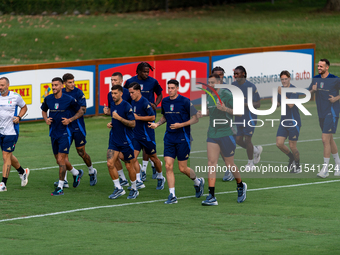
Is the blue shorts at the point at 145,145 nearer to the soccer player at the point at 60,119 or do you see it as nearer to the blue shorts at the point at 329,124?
the soccer player at the point at 60,119

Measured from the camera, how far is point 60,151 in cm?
1294

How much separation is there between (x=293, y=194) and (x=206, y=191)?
185 centimetres

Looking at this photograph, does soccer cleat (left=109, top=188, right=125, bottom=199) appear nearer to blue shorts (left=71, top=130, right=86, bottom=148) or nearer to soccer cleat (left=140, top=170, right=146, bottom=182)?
blue shorts (left=71, top=130, right=86, bottom=148)

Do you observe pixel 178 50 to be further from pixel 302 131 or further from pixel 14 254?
pixel 14 254

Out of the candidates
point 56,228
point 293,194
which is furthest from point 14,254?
point 293,194

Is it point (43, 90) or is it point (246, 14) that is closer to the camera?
point (43, 90)

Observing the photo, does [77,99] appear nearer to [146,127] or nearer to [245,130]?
[146,127]

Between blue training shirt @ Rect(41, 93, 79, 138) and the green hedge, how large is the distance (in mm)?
36365

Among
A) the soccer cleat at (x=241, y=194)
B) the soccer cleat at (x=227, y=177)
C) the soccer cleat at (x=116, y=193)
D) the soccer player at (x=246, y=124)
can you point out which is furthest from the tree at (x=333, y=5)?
the soccer cleat at (x=116, y=193)

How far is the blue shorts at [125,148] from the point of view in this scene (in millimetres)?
12281

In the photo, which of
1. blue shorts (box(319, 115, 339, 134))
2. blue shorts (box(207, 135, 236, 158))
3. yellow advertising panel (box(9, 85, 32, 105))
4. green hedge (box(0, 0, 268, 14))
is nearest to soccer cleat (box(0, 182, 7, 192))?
blue shorts (box(207, 135, 236, 158))

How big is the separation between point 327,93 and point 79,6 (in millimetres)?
37281

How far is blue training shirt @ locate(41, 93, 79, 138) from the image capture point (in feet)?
42.3

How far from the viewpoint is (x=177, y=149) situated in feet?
39.4
